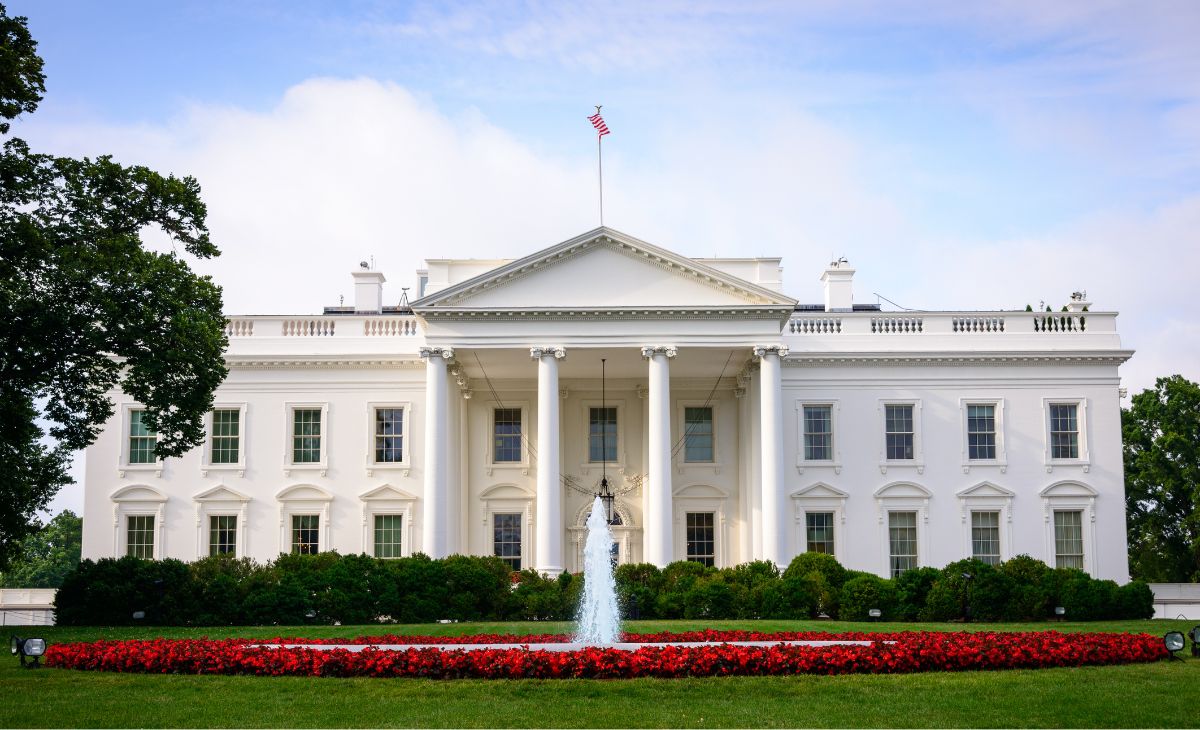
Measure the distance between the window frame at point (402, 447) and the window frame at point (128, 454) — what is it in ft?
17.0

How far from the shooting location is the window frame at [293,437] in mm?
38000

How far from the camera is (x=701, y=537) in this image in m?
38.9

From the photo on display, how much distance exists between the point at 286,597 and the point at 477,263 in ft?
40.4

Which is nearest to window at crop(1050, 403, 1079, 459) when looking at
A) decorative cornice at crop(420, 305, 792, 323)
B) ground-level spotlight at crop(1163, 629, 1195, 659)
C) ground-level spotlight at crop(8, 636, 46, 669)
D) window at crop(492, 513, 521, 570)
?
decorative cornice at crop(420, 305, 792, 323)

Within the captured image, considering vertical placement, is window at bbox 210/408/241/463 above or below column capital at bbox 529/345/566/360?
below

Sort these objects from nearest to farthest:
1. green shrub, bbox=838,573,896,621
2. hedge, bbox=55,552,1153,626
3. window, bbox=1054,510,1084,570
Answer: hedge, bbox=55,552,1153,626 < green shrub, bbox=838,573,896,621 < window, bbox=1054,510,1084,570

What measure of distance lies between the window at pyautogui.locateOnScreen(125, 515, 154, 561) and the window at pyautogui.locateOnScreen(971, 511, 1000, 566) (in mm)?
25624

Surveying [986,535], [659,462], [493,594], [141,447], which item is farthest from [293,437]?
[986,535]

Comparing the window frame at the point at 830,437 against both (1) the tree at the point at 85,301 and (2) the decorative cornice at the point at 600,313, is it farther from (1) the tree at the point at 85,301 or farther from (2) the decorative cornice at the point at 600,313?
(1) the tree at the point at 85,301

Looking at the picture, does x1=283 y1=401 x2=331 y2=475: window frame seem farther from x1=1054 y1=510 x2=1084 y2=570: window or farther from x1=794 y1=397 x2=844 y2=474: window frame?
x1=1054 y1=510 x2=1084 y2=570: window

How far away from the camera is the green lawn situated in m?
13.9

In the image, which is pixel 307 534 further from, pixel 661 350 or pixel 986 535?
pixel 986 535

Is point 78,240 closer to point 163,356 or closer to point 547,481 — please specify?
point 163,356

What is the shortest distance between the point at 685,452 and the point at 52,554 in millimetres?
60760
